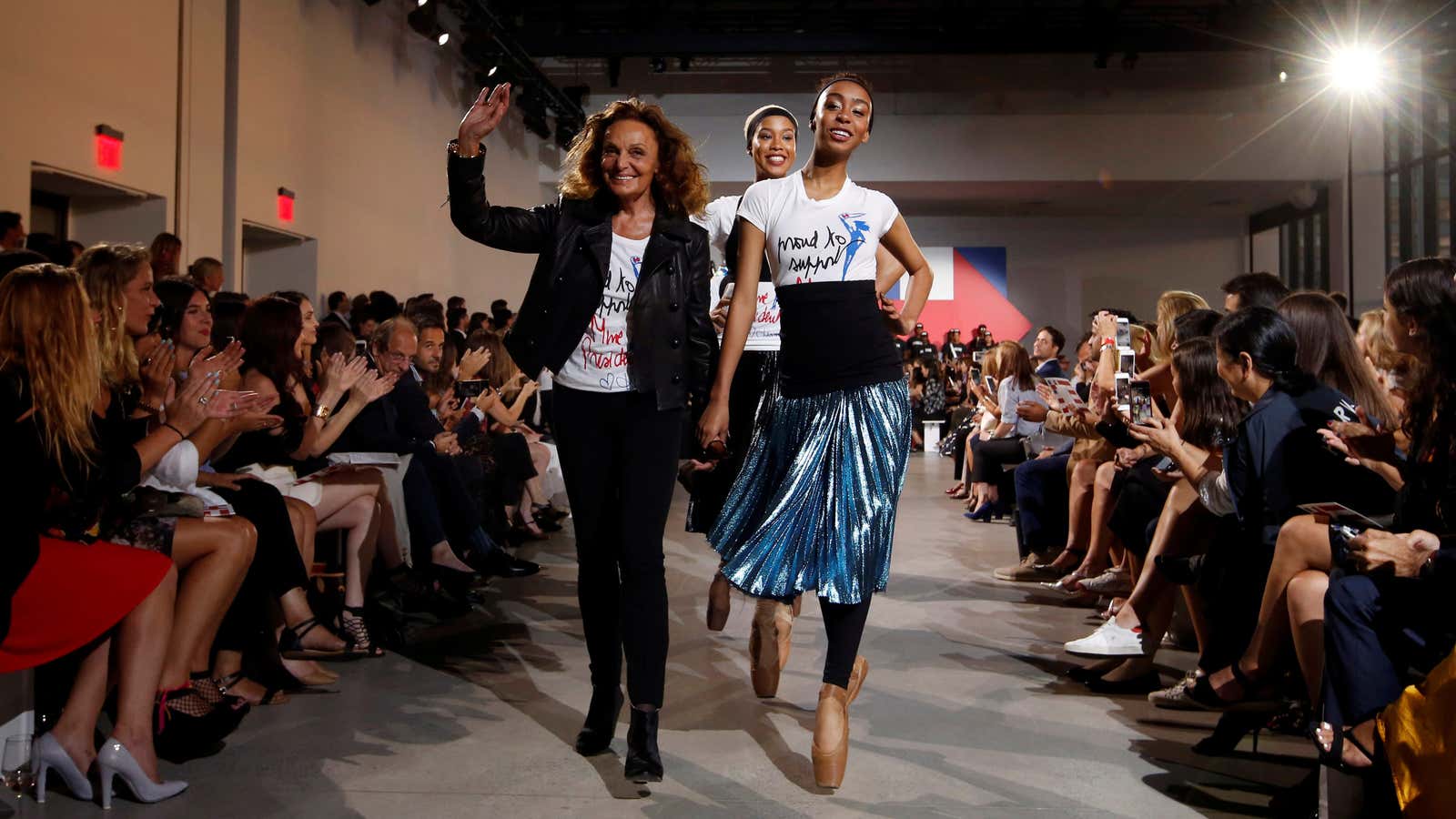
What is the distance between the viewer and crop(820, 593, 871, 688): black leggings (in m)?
2.56

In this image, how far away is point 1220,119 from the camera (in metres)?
14.6

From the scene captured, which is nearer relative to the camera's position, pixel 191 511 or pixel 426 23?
pixel 191 511

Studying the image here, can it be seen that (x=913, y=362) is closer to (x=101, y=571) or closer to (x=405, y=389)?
(x=405, y=389)

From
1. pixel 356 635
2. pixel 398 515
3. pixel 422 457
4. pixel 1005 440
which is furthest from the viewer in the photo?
pixel 1005 440

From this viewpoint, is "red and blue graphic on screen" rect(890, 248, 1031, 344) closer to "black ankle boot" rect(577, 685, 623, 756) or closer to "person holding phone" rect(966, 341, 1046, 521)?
"person holding phone" rect(966, 341, 1046, 521)

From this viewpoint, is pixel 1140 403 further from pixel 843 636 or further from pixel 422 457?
pixel 422 457

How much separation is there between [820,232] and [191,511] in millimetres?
1504

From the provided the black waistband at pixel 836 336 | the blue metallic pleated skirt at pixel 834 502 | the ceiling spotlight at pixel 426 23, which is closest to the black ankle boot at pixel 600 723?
the blue metallic pleated skirt at pixel 834 502

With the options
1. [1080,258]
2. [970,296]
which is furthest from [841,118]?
[1080,258]

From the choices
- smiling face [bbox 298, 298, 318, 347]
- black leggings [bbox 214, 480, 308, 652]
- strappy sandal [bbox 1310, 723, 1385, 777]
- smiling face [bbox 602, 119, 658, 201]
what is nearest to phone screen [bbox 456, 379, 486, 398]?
smiling face [bbox 298, 298, 318, 347]

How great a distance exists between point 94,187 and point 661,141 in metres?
4.76

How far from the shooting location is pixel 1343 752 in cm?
202

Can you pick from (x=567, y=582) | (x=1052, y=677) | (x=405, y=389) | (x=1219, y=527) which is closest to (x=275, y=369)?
(x=405, y=389)

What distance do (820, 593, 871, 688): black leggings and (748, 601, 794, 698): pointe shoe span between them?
30 cm
